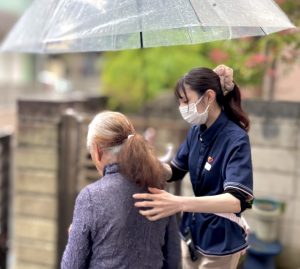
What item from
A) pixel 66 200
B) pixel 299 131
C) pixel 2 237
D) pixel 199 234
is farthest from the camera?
pixel 66 200

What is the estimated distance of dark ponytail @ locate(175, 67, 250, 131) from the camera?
6.61 ft

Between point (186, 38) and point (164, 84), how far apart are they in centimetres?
488

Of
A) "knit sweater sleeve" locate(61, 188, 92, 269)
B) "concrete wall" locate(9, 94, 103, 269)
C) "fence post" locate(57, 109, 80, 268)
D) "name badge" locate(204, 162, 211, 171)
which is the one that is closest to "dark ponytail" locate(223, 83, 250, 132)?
"name badge" locate(204, 162, 211, 171)

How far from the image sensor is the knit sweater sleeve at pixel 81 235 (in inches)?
70.8

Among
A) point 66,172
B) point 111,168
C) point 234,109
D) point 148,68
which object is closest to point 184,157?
point 234,109

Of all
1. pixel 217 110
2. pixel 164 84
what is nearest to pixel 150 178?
pixel 217 110

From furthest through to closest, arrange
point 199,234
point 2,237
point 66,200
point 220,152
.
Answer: point 66,200
point 2,237
point 199,234
point 220,152

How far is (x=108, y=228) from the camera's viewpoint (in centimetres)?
181

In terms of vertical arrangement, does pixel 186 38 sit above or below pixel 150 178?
above

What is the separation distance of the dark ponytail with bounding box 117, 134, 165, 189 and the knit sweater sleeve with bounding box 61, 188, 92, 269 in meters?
0.20

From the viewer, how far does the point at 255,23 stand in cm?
192

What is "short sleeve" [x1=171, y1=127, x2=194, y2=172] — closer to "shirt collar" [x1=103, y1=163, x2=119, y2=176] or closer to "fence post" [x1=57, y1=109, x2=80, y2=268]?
"shirt collar" [x1=103, y1=163, x2=119, y2=176]

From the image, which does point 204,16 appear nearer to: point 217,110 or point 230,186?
point 217,110

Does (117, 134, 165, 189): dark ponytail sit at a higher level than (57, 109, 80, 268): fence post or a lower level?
higher
